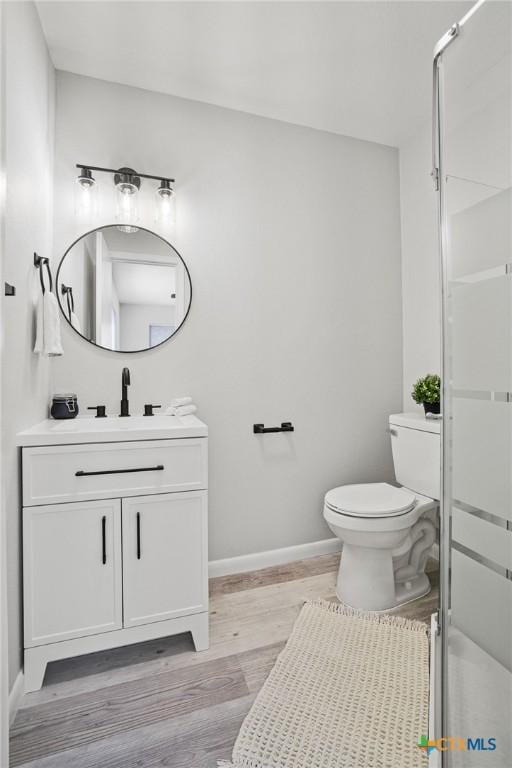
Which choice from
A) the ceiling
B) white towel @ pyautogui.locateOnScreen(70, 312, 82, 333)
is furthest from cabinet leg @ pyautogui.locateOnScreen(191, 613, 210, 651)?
the ceiling

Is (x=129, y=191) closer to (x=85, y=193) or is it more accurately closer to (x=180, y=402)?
(x=85, y=193)

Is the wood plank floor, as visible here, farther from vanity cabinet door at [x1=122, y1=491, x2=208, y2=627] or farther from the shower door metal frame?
the shower door metal frame

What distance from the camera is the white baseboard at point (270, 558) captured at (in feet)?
7.04

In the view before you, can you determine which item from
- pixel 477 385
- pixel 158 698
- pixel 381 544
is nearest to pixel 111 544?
pixel 158 698

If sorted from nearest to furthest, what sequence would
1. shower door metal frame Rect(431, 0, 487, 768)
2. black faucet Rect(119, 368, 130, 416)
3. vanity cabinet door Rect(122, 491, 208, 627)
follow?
shower door metal frame Rect(431, 0, 487, 768) < vanity cabinet door Rect(122, 491, 208, 627) < black faucet Rect(119, 368, 130, 416)

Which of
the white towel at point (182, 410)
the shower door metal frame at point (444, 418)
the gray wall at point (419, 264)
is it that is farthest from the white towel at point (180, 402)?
the gray wall at point (419, 264)

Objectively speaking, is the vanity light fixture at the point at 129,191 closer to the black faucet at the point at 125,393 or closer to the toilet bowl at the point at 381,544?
the black faucet at the point at 125,393

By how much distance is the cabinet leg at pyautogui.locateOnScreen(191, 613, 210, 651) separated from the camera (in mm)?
1584

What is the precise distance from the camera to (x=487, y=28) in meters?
0.81

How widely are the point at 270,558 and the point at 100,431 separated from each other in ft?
4.20

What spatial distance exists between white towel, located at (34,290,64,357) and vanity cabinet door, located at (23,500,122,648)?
1.97 ft

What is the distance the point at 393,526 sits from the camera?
1.78 meters

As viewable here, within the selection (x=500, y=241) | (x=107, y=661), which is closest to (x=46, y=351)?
(x=107, y=661)

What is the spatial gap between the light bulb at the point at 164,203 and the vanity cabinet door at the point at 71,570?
1.38 meters
